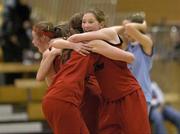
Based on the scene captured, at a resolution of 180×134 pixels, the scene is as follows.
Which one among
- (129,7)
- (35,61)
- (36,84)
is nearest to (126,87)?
(129,7)

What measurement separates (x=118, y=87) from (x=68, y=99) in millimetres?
365

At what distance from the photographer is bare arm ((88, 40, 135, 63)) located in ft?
12.6

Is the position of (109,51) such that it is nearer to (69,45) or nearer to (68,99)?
(69,45)

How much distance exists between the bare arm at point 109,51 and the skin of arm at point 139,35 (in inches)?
22.7

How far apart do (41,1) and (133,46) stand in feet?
10.1

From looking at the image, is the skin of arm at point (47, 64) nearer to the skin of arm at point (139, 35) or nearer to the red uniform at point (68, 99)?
the red uniform at point (68, 99)

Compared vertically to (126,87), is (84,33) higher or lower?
higher

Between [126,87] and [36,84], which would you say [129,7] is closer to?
[36,84]

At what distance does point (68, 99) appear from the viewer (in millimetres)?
3887

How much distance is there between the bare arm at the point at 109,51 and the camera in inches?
151

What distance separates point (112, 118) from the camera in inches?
161

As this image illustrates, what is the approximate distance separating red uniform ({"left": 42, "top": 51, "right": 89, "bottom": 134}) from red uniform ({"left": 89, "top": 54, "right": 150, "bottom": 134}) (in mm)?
129

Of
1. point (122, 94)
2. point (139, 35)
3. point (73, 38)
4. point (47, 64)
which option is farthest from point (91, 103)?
point (139, 35)

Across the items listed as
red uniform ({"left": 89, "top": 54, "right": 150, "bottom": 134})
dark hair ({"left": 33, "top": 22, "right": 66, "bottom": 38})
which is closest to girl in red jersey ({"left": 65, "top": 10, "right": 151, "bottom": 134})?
red uniform ({"left": 89, "top": 54, "right": 150, "bottom": 134})
